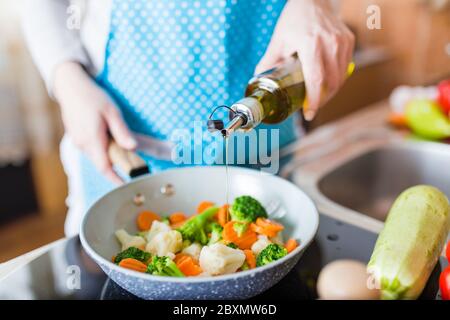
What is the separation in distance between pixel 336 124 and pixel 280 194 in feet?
2.14

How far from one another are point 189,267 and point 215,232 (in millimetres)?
92

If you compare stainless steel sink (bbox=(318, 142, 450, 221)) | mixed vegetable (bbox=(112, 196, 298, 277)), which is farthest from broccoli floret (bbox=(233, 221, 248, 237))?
stainless steel sink (bbox=(318, 142, 450, 221))

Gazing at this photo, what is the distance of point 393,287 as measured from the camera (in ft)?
1.95

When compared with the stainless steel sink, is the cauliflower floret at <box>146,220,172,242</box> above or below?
above

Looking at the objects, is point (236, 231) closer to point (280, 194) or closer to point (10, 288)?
point (280, 194)

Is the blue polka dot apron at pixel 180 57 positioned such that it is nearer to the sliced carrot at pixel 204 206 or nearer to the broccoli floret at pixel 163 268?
the sliced carrot at pixel 204 206

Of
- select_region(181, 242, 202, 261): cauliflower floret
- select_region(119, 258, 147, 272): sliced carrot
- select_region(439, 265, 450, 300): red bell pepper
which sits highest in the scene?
select_region(119, 258, 147, 272): sliced carrot

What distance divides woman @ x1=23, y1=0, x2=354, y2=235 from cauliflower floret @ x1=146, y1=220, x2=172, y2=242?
21 centimetres

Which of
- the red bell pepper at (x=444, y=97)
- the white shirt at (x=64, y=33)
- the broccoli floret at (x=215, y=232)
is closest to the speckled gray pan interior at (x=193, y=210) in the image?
the broccoli floret at (x=215, y=232)

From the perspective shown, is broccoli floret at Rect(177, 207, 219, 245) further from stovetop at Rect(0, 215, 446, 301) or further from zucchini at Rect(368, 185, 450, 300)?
zucchini at Rect(368, 185, 450, 300)

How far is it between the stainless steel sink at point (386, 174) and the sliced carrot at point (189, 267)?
56cm

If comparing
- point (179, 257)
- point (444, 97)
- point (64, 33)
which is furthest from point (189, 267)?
point (444, 97)

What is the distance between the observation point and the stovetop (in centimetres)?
66
